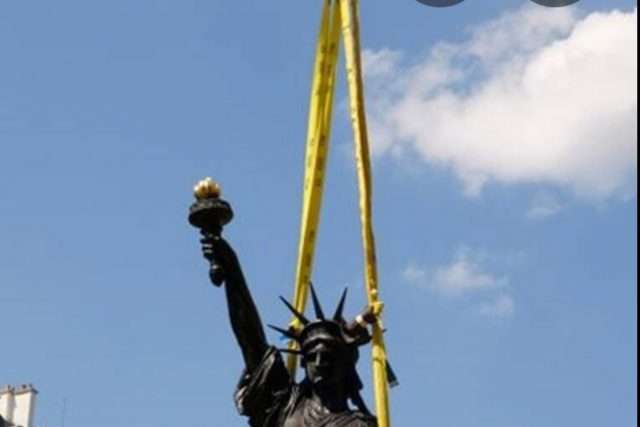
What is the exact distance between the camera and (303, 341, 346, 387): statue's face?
1475 centimetres

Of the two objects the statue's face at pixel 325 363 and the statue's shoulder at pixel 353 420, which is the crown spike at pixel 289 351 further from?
the statue's shoulder at pixel 353 420

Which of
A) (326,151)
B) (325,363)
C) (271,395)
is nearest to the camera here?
(325,363)

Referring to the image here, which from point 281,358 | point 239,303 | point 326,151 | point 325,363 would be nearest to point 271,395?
point 281,358

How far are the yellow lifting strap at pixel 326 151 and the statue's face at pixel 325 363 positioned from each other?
11.2 inches

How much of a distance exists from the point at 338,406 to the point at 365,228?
1240mm

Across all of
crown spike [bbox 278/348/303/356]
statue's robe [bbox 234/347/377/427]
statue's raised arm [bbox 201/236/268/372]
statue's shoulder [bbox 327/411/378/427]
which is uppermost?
statue's raised arm [bbox 201/236/268/372]

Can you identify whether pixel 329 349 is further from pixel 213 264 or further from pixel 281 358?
pixel 213 264

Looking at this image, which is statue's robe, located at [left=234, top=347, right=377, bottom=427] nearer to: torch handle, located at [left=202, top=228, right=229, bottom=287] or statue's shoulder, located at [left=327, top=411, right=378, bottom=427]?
statue's shoulder, located at [left=327, top=411, right=378, bottom=427]

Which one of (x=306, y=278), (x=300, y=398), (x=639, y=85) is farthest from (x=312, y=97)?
(x=639, y=85)

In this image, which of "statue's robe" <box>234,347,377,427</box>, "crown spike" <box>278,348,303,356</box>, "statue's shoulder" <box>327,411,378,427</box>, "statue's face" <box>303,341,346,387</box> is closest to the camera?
"statue's shoulder" <box>327,411,378,427</box>

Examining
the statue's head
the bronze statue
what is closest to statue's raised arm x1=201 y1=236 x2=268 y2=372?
the bronze statue

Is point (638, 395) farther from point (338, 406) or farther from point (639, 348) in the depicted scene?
point (338, 406)

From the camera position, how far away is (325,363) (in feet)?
48.4

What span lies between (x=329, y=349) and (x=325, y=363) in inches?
3.9
